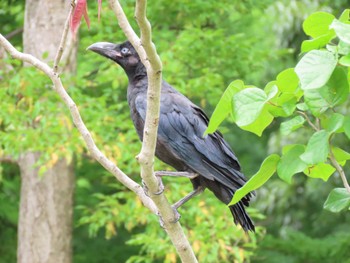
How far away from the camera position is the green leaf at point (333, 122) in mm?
1974

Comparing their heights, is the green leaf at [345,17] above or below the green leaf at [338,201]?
above

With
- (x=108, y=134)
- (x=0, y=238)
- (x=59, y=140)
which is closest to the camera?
(x=59, y=140)

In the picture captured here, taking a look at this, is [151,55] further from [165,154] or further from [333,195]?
[165,154]

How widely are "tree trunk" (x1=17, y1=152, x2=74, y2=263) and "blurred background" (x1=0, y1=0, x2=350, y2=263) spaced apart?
1.07 ft

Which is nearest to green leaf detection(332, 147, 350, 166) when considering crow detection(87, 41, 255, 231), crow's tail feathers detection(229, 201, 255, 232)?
crow's tail feathers detection(229, 201, 255, 232)

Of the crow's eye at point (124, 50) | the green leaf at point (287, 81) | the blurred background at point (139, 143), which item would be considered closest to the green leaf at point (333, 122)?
the green leaf at point (287, 81)

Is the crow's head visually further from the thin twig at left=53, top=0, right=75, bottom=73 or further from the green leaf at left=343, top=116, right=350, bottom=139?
the green leaf at left=343, top=116, right=350, bottom=139

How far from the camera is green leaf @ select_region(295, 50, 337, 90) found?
1.84 meters

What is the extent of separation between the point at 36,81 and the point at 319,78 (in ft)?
18.6

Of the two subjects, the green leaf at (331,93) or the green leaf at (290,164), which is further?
the green leaf at (290,164)

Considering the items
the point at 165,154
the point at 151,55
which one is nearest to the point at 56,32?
the point at 165,154

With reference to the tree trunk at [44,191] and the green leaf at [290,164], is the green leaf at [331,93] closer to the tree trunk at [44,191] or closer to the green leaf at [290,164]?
the green leaf at [290,164]

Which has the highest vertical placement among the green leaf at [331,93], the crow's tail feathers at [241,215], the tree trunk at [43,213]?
the green leaf at [331,93]

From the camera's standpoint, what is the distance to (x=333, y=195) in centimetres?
219
